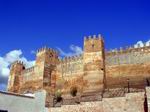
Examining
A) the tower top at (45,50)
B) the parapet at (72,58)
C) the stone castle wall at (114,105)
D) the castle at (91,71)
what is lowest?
the stone castle wall at (114,105)

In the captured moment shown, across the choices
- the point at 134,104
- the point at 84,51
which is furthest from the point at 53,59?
the point at 134,104

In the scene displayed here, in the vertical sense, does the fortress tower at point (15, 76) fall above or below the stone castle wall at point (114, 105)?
above

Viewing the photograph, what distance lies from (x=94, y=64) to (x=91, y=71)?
2.42 feet

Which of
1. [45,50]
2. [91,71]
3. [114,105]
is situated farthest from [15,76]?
[114,105]

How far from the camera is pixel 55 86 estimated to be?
30.1m

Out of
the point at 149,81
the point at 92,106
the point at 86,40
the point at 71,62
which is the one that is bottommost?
the point at 92,106

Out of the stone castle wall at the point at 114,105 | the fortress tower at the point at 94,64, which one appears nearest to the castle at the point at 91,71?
the fortress tower at the point at 94,64

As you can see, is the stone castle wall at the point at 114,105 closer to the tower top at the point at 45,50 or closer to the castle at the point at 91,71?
the castle at the point at 91,71

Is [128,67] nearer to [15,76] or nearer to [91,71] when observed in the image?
[91,71]

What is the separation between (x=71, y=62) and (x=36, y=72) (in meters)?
4.62

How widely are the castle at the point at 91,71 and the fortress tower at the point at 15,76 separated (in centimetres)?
233

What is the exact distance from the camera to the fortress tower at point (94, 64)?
25.6 m

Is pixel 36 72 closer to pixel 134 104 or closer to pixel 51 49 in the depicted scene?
pixel 51 49

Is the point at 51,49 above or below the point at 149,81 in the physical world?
above
